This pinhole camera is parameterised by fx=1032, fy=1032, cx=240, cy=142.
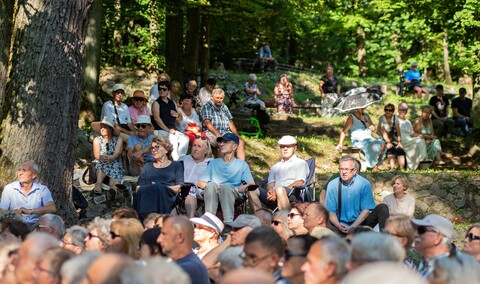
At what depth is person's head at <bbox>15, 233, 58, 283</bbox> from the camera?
688 cm

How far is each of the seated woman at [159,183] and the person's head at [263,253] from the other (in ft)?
17.2

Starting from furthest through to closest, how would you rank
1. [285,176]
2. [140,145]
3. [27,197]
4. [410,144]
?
[410,144] < [140,145] < [285,176] < [27,197]

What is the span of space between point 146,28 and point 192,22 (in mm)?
5104

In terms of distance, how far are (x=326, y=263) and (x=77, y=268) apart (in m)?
1.53

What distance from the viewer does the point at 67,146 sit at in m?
12.7

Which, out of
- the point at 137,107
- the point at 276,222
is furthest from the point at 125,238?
the point at 137,107

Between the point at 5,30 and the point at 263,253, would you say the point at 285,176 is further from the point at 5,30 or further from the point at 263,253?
the point at 263,253

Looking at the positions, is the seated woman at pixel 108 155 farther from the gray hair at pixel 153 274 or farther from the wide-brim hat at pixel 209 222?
the gray hair at pixel 153 274

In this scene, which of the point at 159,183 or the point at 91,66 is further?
the point at 91,66

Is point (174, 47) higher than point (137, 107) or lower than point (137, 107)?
higher

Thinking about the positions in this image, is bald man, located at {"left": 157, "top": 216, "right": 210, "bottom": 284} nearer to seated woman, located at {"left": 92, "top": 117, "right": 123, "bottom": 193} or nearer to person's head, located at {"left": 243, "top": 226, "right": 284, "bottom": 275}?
person's head, located at {"left": 243, "top": 226, "right": 284, "bottom": 275}

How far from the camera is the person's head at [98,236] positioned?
893 cm

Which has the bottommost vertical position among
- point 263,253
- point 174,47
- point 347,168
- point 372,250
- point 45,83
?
point 347,168

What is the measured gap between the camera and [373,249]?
249 inches
